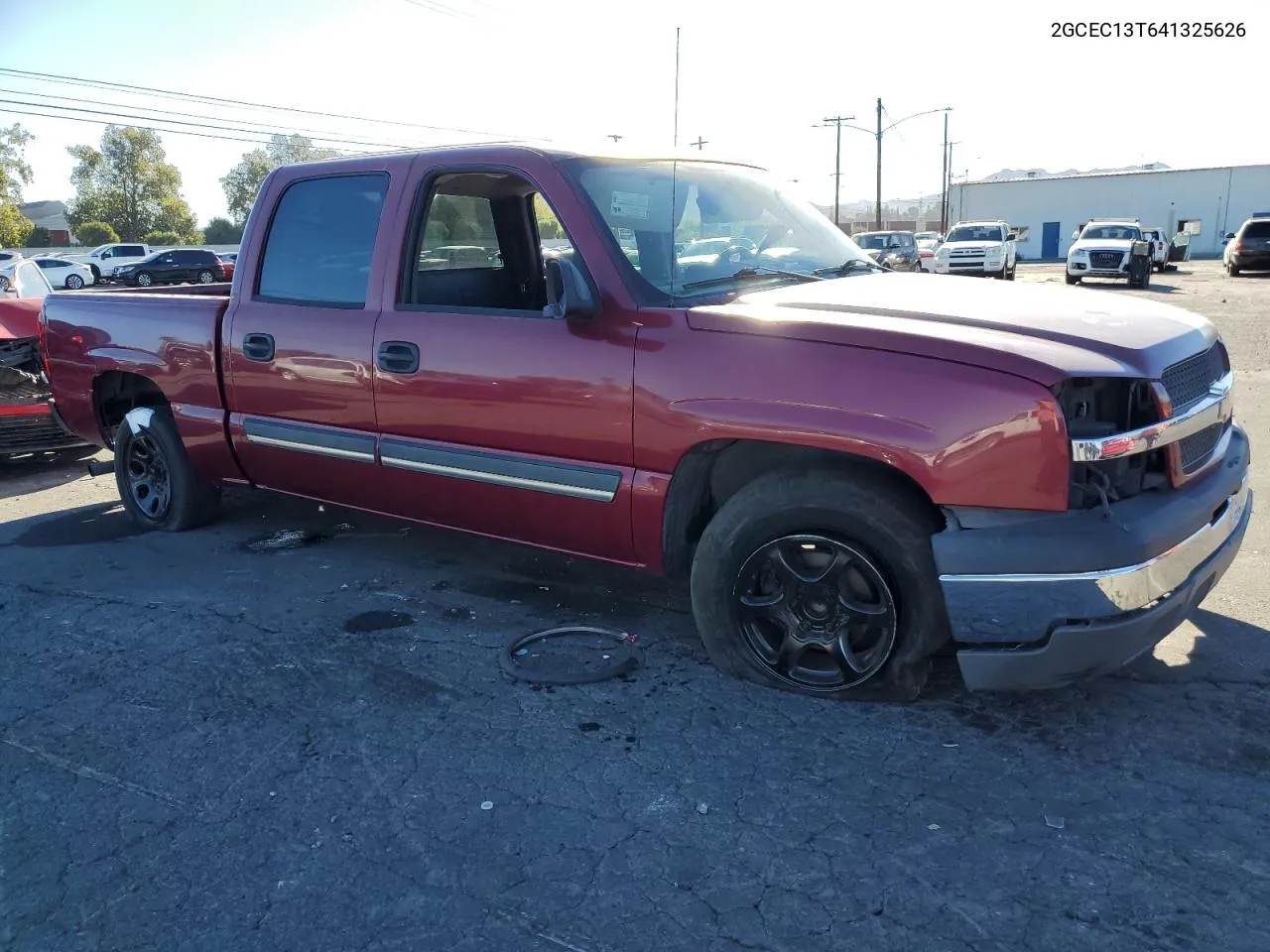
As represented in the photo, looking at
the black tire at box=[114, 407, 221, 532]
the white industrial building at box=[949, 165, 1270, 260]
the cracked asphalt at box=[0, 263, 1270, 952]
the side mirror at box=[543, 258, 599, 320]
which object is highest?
the white industrial building at box=[949, 165, 1270, 260]

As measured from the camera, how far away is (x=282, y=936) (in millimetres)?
2350

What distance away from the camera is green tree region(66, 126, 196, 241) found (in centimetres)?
7081

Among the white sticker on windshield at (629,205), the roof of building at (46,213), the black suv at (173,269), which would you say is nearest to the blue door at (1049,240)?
the black suv at (173,269)

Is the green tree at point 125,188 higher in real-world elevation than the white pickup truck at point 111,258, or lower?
higher

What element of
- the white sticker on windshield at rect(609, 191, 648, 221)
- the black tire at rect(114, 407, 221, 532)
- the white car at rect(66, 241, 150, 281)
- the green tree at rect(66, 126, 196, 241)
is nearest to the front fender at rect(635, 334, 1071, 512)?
the white sticker on windshield at rect(609, 191, 648, 221)

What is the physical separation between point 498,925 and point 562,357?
2.00m

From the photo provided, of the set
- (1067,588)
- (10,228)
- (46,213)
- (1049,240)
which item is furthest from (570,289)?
(46,213)

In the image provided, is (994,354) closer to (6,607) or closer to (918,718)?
(918,718)

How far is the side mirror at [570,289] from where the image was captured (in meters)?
3.48

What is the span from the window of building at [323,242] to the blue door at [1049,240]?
65122 mm

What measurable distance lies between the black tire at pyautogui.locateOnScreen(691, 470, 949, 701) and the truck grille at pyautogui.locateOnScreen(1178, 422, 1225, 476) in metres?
0.85

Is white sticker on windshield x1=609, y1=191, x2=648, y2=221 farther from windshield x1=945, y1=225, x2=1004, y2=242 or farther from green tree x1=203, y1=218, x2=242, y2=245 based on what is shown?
green tree x1=203, y1=218, x2=242, y2=245

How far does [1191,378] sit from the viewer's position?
3.25m

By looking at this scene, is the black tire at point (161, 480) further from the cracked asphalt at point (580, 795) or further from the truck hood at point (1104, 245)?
the truck hood at point (1104, 245)
